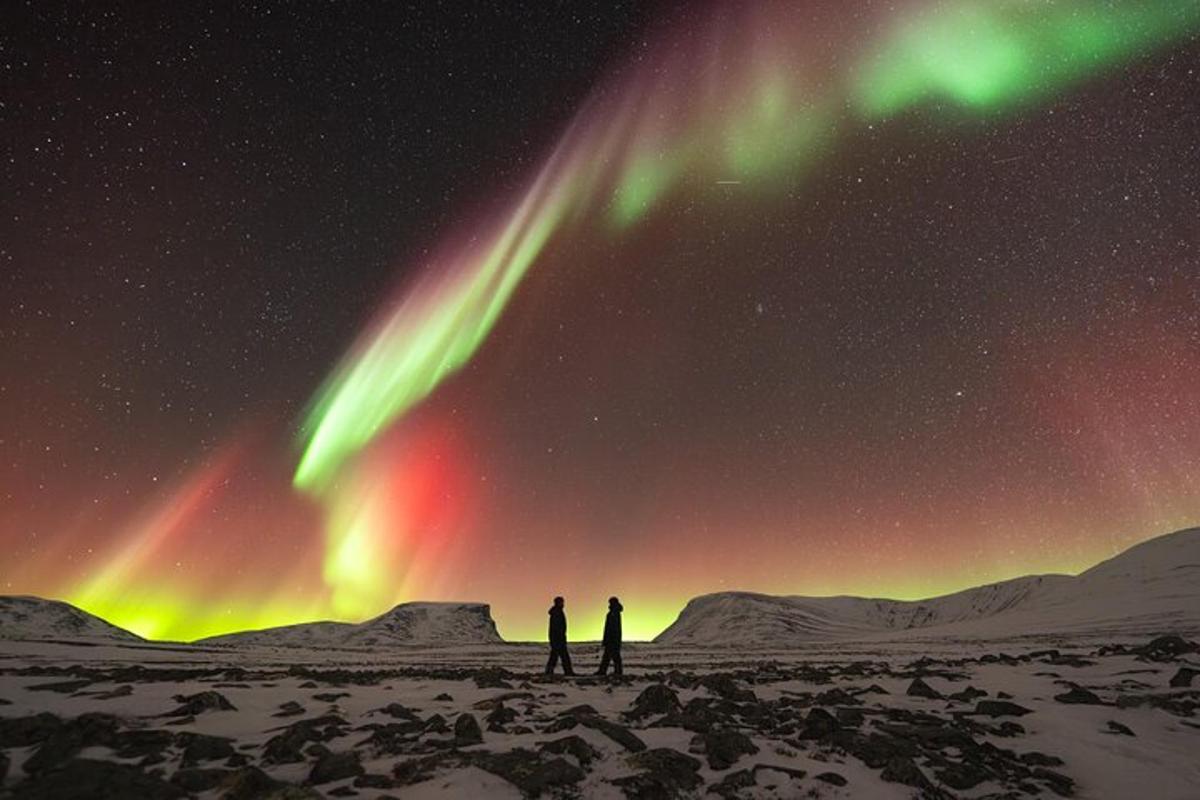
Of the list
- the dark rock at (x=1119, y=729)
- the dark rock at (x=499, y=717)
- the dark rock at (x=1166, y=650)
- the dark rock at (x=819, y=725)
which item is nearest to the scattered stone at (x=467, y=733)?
the dark rock at (x=499, y=717)

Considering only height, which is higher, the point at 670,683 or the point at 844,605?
the point at 844,605

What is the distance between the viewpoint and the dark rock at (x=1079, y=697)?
12977 millimetres

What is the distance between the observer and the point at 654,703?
38.8 feet

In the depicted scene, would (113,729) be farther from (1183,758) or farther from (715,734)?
(1183,758)

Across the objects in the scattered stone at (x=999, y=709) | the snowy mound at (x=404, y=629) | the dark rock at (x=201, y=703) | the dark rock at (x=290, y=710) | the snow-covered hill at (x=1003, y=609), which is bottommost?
the scattered stone at (x=999, y=709)

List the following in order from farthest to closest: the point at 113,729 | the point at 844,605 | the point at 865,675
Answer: the point at 844,605, the point at 865,675, the point at 113,729

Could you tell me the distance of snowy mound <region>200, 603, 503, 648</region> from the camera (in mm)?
116000

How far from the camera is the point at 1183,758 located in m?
9.98

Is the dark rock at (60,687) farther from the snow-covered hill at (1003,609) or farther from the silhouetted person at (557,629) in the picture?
the snow-covered hill at (1003,609)

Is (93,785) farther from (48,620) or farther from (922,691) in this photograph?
(48,620)

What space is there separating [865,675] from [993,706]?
629 cm

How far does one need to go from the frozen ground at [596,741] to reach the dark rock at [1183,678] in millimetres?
74

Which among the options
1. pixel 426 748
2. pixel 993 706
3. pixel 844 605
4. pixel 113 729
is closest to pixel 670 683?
pixel 993 706

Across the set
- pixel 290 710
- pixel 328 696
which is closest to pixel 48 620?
pixel 328 696
